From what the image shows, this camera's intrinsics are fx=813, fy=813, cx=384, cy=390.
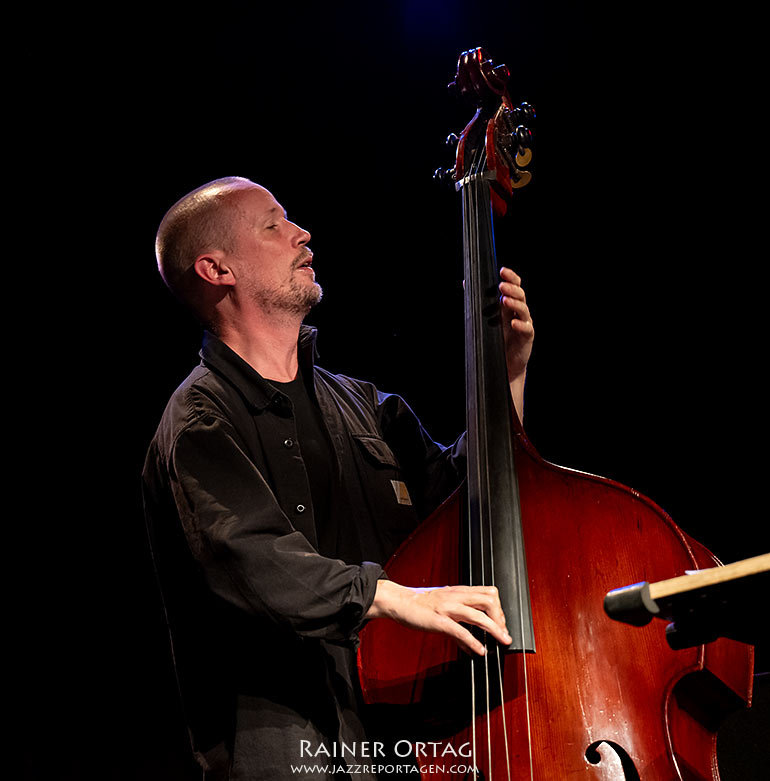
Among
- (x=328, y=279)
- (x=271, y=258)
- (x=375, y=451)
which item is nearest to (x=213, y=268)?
(x=271, y=258)

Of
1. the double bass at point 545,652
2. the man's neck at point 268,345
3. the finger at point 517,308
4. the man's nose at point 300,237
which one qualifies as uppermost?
the man's nose at point 300,237

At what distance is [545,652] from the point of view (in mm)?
1403

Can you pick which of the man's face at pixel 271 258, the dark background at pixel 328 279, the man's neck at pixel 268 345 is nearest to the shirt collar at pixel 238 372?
the man's neck at pixel 268 345

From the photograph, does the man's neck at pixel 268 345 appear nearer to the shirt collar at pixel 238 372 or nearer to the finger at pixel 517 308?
the shirt collar at pixel 238 372

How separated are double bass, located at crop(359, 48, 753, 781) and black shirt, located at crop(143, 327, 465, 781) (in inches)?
6.4

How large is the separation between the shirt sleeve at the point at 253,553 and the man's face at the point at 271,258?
607 millimetres

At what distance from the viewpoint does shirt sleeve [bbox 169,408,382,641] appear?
4.71 ft

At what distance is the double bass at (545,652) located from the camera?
1.31 meters

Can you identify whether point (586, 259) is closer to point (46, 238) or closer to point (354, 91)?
Result: point (354, 91)

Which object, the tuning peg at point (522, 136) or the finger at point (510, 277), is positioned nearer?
the finger at point (510, 277)

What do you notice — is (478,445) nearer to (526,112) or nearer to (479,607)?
(479,607)

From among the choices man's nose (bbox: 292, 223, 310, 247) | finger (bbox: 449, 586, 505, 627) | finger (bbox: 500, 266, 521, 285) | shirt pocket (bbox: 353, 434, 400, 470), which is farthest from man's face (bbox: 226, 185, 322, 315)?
finger (bbox: 449, 586, 505, 627)

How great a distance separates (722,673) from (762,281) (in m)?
1.99

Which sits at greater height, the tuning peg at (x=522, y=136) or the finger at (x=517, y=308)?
the tuning peg at (x=522, y=136)
